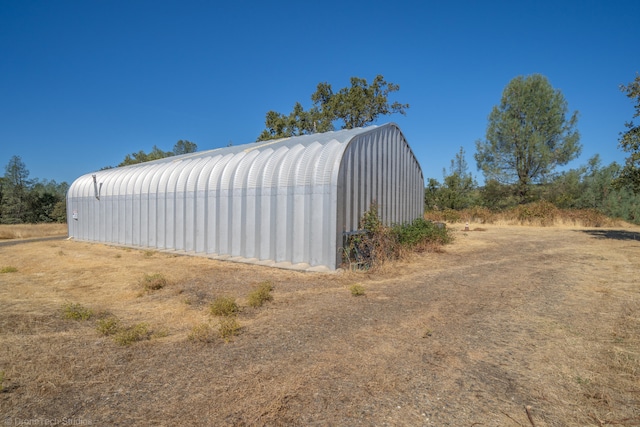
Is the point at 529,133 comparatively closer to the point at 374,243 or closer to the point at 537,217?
the point at 537,217

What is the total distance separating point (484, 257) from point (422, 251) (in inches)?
97.0

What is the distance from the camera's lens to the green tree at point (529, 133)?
35.8 metres

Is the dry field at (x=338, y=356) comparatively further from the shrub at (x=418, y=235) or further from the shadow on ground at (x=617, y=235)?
the shadow on ground at (x=617, y=235)

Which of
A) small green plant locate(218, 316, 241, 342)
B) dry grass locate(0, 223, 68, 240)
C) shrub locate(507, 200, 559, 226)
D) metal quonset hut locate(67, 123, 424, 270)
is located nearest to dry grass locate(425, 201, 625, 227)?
shrub locate(507, 200, 559, 226)

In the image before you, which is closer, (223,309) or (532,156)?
(223,309)

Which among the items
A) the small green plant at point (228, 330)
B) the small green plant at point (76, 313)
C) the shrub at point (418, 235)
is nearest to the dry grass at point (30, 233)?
the small green plant at point (76, 313)

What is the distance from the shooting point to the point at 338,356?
14.5 ft

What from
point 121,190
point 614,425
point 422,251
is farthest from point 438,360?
point 121,190

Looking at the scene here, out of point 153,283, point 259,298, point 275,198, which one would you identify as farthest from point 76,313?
point 275,198

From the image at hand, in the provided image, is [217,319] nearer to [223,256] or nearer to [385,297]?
[385,297]

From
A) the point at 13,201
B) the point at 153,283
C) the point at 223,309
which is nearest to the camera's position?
the point at 223,309

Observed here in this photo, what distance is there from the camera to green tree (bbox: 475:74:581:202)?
3578 centimetres

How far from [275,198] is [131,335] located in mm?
7894

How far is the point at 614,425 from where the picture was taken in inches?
116
